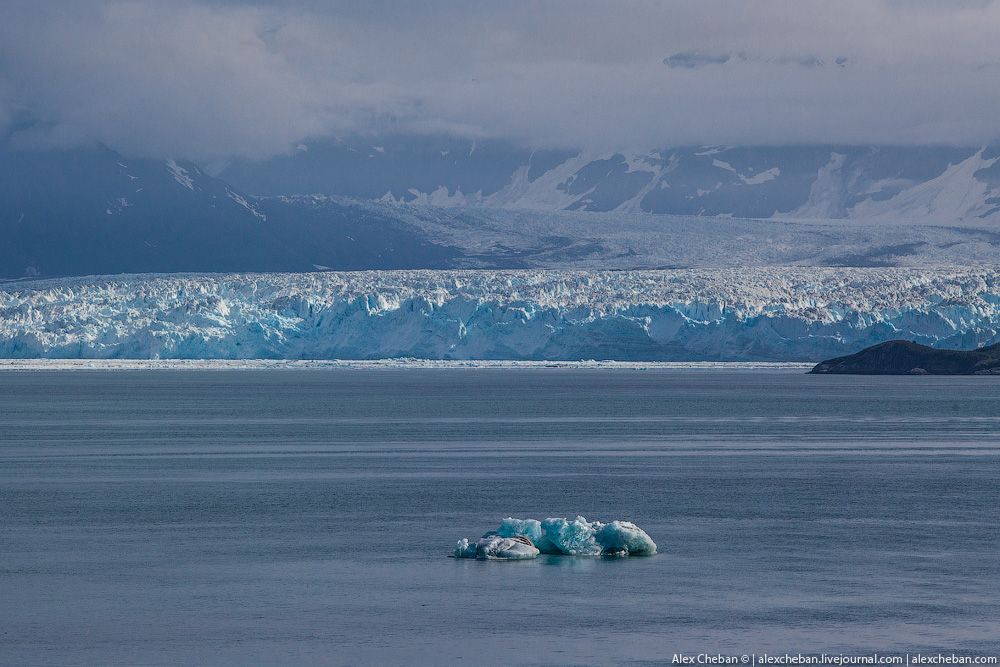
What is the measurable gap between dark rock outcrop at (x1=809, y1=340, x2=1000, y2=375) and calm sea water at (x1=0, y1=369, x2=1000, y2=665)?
39.0 meters

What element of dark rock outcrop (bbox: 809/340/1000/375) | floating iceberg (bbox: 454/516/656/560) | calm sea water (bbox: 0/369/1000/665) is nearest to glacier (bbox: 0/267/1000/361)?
dark rock outcrop (bbox: 809/340/1000/375)

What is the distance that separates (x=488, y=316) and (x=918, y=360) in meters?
22.7

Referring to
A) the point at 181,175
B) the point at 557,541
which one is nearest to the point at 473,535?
the point at 557,541

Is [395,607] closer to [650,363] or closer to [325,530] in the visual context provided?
[325,530]

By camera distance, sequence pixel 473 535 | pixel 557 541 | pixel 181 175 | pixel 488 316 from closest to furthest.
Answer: pixel 557 541, pixel 473 535, pixel 488 316, pixel 181 175

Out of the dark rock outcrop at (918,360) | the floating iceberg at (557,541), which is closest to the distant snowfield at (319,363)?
the dark rock outcrop at (918,360)

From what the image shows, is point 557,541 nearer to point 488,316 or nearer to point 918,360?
point 488,316

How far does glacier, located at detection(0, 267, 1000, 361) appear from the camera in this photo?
230 ft

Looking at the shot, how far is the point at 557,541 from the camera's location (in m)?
15.7

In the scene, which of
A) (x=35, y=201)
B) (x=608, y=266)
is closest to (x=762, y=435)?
(x=608, y=266)

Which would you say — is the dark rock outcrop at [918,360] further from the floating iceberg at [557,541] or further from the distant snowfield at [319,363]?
the floating iceberg at [557,541]

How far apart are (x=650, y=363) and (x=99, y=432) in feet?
157

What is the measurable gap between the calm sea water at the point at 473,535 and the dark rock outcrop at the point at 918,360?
3900 cm

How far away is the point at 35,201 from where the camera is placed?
639ft
